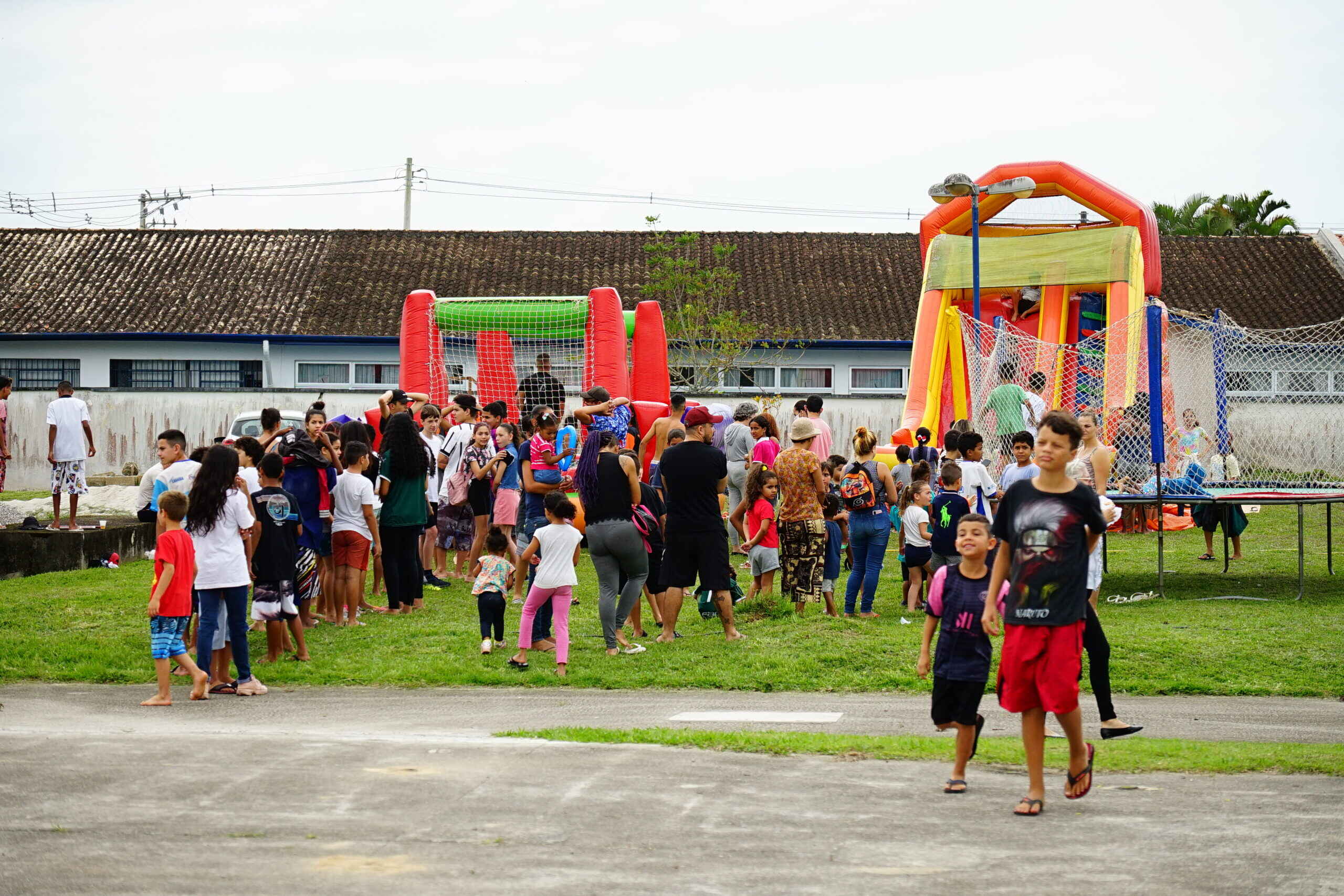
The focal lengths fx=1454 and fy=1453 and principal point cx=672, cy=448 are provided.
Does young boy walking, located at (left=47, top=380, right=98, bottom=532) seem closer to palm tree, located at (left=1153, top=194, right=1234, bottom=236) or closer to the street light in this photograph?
the street light

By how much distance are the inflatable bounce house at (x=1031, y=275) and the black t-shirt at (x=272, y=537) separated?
37.7 feet

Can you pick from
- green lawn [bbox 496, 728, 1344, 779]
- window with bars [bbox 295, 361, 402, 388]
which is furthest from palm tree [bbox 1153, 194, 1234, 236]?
green lawn [bbox 496, 728, 1344, 779]

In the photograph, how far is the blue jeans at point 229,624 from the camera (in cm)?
969

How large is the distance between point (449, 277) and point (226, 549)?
29780mm

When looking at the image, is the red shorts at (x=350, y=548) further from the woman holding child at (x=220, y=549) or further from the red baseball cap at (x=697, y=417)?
the red baseball cap at (x=697, y=417)

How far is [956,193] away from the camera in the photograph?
19.3 metres

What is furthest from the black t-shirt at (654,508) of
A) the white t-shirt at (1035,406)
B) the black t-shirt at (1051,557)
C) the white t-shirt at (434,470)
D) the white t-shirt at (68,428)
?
the white t-shirt at (68,428)

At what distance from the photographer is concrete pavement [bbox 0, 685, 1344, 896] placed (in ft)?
17.8

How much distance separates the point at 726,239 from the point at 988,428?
25.4m

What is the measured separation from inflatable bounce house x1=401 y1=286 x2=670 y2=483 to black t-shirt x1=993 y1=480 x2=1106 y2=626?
1318 cm

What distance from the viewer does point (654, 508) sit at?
1215cm

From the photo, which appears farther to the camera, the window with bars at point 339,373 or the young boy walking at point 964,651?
the window with bars at point 339,373

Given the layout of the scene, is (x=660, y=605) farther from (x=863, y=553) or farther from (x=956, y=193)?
(x=956, y=193)

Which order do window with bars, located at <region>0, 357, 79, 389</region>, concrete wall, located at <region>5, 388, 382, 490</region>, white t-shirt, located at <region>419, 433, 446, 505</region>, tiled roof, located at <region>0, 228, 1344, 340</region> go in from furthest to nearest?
tiled roof, located at <region>0, 228, 1344, 340</region> → window with bars, located at <region>0, 357, 79, 389</region> → concrete wall, located at <region>5, 388, 382, 490</region> → white t-shirt, located at <region>419, 433, 446, 505</region>
